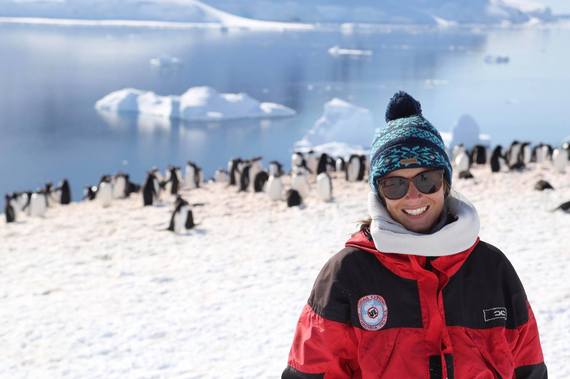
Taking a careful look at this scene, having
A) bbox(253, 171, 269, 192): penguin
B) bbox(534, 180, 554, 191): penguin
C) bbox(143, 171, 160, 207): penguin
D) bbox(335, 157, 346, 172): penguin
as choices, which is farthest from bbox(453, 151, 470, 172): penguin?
bbox(143, 171, 160, 207): penguin

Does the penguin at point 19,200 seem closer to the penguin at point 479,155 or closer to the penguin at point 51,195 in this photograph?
the penguin at point 51,195

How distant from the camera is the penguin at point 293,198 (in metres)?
8.11

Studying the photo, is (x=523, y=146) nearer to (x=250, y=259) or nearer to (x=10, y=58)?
(x=250, y=259)

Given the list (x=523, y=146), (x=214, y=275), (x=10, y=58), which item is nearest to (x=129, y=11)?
(x=10, y=58)

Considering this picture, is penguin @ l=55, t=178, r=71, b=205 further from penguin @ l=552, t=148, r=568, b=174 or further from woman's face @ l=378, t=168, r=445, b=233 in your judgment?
woman's face @ l=378, t=168, r=445, b=233

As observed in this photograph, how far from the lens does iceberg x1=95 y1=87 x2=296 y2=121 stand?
2434cm

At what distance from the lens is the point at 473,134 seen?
62.3 feet

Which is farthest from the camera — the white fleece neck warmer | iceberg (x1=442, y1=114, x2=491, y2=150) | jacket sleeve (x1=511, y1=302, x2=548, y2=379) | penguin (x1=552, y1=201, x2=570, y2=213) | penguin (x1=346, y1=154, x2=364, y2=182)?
iceberg (x1=442, y1=114, x2=491, y2=150)

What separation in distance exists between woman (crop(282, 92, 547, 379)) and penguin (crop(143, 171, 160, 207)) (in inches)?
309

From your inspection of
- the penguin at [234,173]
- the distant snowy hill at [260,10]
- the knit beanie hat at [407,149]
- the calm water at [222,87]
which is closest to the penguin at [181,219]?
the penguin at [234,173]

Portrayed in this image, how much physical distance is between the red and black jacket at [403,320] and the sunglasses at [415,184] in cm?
12

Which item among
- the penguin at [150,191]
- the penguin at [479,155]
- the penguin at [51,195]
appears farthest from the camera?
the penguin at [479,155]

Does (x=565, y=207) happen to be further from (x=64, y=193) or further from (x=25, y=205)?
(x=64, y=193)

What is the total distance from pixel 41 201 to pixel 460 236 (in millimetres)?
8570
